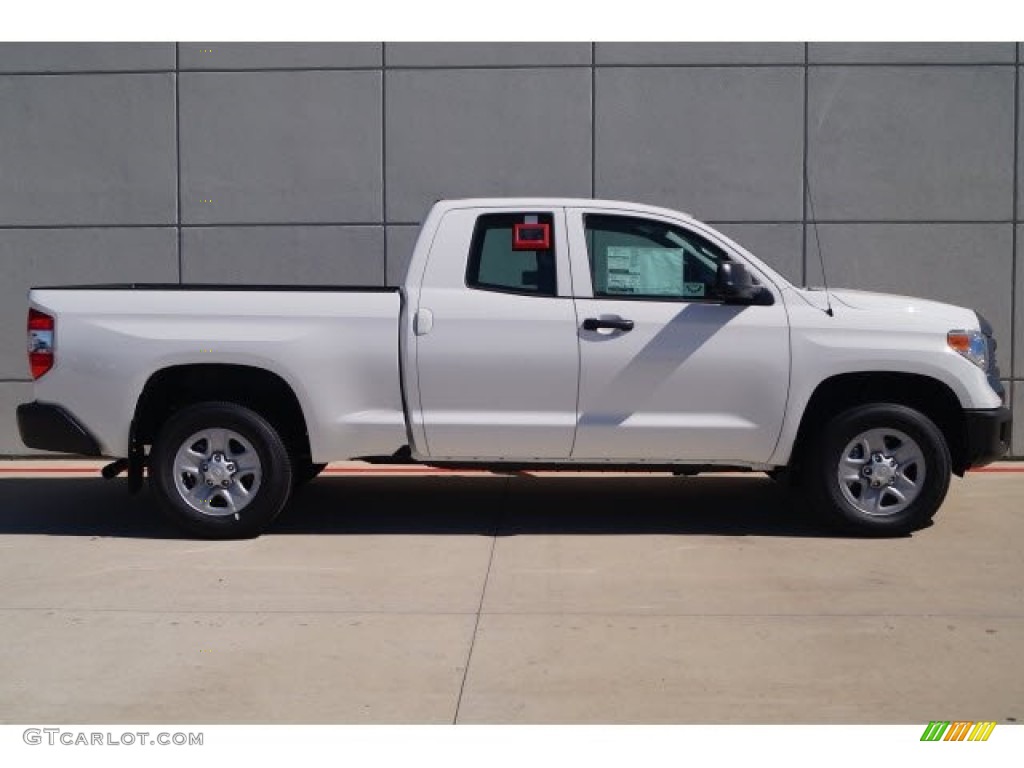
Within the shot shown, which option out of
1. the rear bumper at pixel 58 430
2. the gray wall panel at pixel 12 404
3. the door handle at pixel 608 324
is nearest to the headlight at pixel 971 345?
the door handle at pixel 608 324

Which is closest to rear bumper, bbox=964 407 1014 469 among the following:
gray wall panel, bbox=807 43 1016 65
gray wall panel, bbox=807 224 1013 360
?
gray wall panel, bbox=807 224 1013 360

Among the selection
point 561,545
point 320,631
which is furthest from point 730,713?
point 561,545

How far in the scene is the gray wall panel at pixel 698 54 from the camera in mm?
10914

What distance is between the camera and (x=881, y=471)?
7.46 m

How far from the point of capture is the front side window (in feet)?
24.4

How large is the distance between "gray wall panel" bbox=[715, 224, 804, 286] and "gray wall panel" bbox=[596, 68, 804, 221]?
10cm

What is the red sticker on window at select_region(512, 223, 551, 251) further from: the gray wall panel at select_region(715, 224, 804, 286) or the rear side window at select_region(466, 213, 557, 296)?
the gray wall panel at select_region(715, 224, 804, 286)

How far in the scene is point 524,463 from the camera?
7.55m

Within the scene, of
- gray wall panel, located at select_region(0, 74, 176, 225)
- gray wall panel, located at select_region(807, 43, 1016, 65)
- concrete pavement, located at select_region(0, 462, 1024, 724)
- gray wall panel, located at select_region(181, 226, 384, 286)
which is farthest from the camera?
gray wall panel, located at select_region(0, 74, 176, 225)

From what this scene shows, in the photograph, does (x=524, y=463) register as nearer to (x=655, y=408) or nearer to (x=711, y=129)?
(x=655, y=408)

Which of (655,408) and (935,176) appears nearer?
(655,408)

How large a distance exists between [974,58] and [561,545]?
6.18 m

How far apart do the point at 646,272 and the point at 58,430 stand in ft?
11.5
